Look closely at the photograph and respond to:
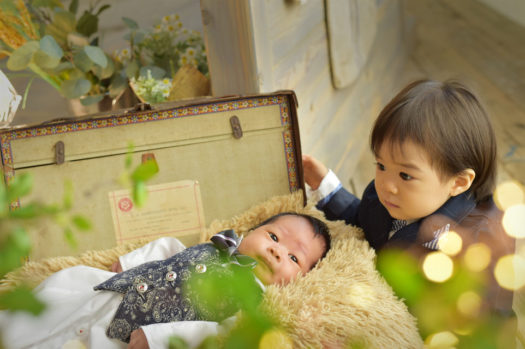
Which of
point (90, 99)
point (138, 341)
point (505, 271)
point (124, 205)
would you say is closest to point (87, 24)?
point (90, 99)

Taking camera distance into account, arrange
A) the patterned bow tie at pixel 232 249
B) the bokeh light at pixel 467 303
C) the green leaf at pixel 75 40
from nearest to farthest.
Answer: the bokeh light at pixel 467 303
the patterned bow tie at pixel 232 249
the green leaf at pixel 75 40

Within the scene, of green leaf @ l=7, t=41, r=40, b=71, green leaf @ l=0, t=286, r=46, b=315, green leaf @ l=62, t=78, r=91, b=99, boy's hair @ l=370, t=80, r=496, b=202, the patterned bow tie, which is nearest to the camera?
green leaf @ l=0, t=286, r=46, b=315

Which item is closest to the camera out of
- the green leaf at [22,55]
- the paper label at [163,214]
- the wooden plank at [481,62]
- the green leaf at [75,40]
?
the paper label at [163,214]

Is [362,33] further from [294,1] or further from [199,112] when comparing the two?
[199,112]

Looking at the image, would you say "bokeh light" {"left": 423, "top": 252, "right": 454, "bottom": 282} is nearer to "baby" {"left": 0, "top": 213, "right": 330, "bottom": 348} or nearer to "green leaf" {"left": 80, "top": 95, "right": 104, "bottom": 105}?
"baby" {"left": 0, "top": 213, "right": 330, "bottom": 348}

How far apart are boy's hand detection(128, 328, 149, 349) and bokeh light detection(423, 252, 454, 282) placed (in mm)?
611

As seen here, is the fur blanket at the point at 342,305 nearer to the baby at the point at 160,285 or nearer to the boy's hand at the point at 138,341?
the baby at the point at 160,285

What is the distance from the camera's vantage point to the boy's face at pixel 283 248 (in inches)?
40.4

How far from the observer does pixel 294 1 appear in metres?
1.60

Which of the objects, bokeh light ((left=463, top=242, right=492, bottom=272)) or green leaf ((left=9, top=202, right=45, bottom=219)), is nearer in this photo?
green leaf ((left=9, top=202, right=45, bottom=219))

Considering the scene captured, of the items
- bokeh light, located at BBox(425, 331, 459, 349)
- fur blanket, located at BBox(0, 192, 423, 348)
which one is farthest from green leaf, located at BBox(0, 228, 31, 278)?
fur blanket, located at BBox(0, 192, 423, 348)

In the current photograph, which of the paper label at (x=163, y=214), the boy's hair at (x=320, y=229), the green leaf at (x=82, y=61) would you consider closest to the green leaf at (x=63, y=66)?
the green leaf at (x=82, y=61)

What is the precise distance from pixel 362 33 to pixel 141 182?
2.26 m

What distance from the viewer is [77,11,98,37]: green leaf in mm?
2066
